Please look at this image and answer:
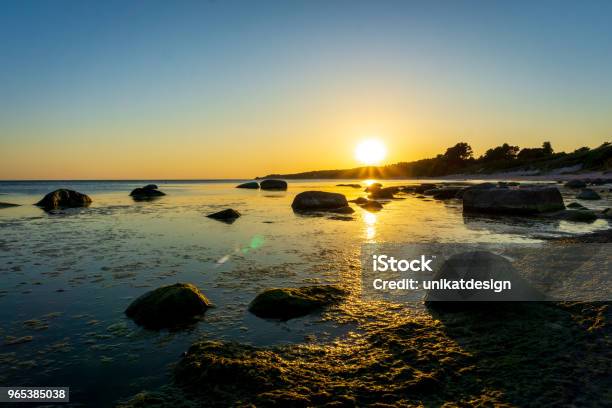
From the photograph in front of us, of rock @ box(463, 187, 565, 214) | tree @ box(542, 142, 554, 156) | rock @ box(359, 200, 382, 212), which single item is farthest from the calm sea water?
tree @ box(542, 142, 554, 156)

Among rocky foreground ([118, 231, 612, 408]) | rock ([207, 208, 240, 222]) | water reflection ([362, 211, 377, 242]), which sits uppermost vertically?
rock ([207, 208, 240, 222])

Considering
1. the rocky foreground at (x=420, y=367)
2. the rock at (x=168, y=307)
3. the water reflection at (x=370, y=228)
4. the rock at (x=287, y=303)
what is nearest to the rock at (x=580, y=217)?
the water reflection at (x=370, y=228)

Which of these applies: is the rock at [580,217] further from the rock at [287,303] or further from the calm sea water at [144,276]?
the rock at [287,303]

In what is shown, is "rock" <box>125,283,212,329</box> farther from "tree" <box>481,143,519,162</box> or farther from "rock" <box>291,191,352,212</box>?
"tree" <box>481,143,519,162</box>

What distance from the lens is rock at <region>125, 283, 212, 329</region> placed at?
19.0ft

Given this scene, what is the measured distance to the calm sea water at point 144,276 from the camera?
4480 mm

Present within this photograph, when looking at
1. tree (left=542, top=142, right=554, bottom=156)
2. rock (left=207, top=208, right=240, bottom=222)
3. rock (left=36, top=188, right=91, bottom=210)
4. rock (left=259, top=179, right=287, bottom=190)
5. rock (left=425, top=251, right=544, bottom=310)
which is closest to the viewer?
rock (left=425, top=251, right=544, bottom=310)

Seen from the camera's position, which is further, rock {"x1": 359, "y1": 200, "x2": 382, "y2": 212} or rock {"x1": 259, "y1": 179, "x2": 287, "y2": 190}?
rock {"x1": 259, "y1": 179, "x2": 287, "y2": 190}

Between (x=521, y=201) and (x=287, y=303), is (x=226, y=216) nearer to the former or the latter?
(x=287, y=303)

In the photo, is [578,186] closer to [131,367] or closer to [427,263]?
[427,263]

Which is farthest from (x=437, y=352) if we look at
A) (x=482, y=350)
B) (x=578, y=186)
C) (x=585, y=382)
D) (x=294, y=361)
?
(x=578, y=186)

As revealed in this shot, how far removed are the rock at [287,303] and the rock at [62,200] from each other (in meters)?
28.6

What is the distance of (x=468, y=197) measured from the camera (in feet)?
71.6

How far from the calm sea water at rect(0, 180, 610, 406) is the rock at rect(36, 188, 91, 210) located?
11.7 meters
